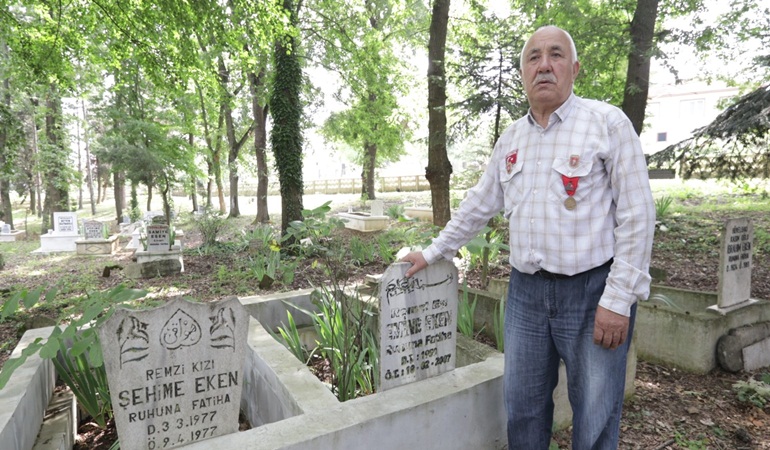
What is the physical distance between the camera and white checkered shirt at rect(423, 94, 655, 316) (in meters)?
1.49

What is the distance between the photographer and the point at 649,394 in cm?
290

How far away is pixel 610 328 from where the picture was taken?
1515 mm

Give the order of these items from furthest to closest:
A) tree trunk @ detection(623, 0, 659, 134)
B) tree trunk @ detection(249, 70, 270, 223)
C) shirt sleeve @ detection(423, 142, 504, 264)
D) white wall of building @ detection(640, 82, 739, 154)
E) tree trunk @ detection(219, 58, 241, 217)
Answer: white wall of building @ detection(640, 82, 739, 154), tree trunk @ detection(219, 58, 241, 217), tree trunk @ detection(249, 70, 270, 223), tree trunk @ detection(623, 0, 659, 134), shirt sleeve @ detection(423, 142, 504, 264)

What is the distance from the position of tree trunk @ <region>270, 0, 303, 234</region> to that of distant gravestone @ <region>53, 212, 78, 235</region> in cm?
903

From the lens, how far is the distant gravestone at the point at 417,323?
2051mm

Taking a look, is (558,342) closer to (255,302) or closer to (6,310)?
(6,310)

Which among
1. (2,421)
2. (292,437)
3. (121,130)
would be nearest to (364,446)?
(292,437)

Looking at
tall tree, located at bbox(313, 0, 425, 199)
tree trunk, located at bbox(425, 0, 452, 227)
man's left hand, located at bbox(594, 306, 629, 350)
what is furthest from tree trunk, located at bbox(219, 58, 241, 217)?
man's left hand, located at bbox(594, 306, 629, 350)

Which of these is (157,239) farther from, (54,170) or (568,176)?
(54,170)

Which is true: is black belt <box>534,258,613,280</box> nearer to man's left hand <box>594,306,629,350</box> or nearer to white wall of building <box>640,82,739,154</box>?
man's left hand <box>594,306,629,350</box>

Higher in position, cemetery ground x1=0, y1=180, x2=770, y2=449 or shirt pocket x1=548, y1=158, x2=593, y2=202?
shirt pocket x1=548, y1=158, x2=593, y2=202

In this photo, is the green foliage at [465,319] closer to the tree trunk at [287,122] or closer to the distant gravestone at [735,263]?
the distant gravestone at [735,263]

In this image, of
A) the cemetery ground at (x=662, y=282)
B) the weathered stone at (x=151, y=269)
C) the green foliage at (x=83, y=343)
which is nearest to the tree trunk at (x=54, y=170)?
the cemetery ground at (x=662, y=282)

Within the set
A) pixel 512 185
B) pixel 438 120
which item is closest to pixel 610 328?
pixel 512 185
